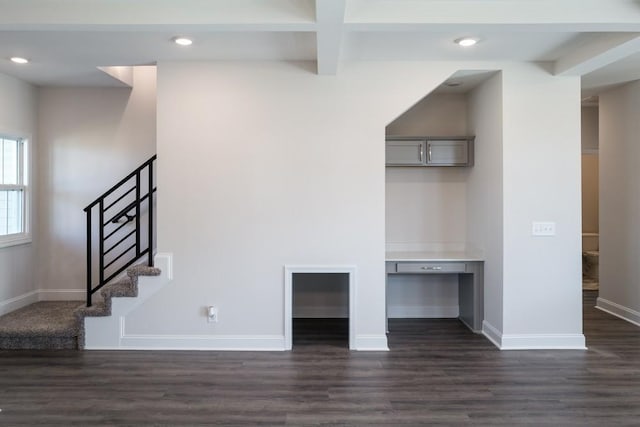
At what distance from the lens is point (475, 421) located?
2902 mm

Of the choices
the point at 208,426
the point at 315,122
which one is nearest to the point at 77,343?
the point at 208,426

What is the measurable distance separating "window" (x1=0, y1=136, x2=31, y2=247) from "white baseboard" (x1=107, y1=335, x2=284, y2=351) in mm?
1867

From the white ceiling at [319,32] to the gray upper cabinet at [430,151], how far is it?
3.14ft

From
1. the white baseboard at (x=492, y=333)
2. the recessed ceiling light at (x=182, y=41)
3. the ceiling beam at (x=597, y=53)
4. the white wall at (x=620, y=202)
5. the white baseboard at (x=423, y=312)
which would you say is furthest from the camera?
the white baseboard at (x=423, y=312)

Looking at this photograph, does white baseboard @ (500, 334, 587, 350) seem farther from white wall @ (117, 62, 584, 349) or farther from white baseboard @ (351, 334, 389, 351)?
white baseboard @ (351, 334, 389, 351)

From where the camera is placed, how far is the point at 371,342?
14.1 ft

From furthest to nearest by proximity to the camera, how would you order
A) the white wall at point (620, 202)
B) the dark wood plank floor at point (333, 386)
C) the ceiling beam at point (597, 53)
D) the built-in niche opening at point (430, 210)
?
the built-in niche opening at point (430, 210) → the white wall at point (620, 202) → the ceiling beam at point (597, 53) → the dark wood plank floor at point (333, 386)

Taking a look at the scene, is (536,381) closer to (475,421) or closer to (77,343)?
(475,421)

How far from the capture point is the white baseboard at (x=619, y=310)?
5.12 meters

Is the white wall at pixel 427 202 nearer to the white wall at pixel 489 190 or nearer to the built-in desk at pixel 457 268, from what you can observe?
the white wall at pixel 489 190

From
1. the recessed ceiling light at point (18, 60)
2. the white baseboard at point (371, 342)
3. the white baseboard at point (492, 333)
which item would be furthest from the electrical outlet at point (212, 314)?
the recessed ceiling light at point (18, 60)

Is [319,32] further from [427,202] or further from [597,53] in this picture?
[427,202]

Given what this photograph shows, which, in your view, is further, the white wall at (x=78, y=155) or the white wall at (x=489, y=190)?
the white wall at (x=78, y=155)

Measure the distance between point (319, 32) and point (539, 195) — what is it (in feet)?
8.02
